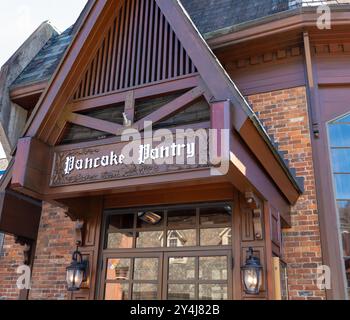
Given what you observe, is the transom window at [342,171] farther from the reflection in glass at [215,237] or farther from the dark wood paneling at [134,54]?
the dark wood paneling at [134,54]

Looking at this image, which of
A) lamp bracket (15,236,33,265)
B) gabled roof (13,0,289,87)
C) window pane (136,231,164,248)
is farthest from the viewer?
gabled roof (13,0,289,87)

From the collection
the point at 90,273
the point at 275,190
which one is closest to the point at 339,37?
the point at 275,190

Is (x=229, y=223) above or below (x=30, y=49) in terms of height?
below

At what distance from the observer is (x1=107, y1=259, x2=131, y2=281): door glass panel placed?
570cm

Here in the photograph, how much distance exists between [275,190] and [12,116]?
210 inches

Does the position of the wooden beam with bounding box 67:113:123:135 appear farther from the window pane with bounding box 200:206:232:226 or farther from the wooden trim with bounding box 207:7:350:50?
the wooden trim with bounding box 207:7:350:50

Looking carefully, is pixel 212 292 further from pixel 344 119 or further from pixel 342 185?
pixel 344 119

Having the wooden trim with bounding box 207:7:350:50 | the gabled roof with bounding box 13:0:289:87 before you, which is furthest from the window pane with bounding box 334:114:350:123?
the gabled roof with bounding box 13:0:289:87

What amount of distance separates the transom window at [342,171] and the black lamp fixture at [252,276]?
1.52 metres

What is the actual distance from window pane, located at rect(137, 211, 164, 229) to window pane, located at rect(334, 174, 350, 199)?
97.7 inches

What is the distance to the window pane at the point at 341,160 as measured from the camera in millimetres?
6070
